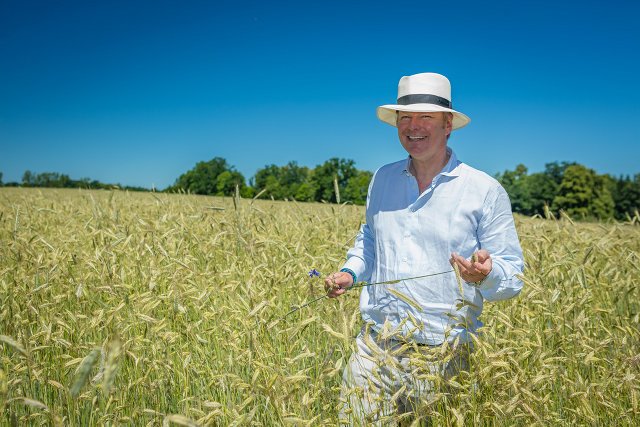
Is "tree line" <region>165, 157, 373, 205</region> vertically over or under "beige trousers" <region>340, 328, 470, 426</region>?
over

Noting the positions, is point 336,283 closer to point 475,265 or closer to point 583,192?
point 475,265

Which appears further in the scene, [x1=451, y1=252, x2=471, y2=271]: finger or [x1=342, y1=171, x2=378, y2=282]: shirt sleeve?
[x1=342, y1=171, x2=378, y2=282]: shirt sleeve

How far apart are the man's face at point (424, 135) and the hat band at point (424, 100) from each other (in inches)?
2.0

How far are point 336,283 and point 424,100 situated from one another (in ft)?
3.12

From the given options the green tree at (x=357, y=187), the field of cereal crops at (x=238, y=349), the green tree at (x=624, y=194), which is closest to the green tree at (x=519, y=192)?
the green tree at (x=624, y=194)

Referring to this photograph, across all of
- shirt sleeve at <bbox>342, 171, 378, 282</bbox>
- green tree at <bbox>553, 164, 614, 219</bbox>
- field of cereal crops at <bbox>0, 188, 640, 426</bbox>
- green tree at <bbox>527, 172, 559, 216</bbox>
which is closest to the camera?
field of cereal crops at <bbox>0, 188, 640, 426</bbox>

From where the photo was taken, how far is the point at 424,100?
7.57 feet

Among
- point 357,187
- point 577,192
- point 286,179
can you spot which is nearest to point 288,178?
point 286,179

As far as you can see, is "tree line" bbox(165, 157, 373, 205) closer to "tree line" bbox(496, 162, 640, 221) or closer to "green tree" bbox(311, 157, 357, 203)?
"green tree" bbox(311, 157, 357, 203)

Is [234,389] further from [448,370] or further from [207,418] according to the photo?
[448,370]

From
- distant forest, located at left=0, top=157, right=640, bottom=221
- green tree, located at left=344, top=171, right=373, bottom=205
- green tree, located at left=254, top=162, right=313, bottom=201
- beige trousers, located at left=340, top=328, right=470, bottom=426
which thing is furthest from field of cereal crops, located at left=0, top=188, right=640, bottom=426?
green tree, located at left=254, top=162, right=313, bottom=201

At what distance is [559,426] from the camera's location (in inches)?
86.4

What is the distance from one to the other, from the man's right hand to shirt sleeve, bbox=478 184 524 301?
595 millimetres

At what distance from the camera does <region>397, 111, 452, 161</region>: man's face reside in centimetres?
233
